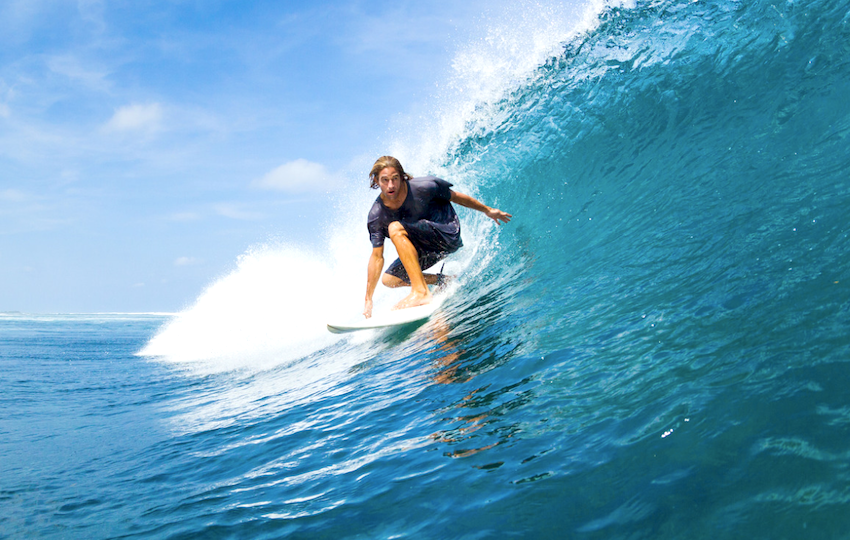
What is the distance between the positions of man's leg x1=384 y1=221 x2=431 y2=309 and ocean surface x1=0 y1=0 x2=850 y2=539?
439 millimetres

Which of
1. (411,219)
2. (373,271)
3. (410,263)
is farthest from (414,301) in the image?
(411,219)

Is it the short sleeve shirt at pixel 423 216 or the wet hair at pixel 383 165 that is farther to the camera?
the short sleeve shirt at pixel 423 216

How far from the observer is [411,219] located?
663cm

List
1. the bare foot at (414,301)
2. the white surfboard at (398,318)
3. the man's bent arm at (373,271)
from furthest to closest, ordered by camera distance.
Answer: the man's bent arm at (373,271) < the bare foot at (414,301) < the white surfboard at (398,318)

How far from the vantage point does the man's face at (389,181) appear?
605 centimetres

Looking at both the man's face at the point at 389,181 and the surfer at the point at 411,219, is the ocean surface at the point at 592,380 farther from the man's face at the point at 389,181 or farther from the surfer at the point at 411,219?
the man's face at the point at 389,181

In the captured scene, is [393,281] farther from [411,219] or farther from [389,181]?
[389,181]

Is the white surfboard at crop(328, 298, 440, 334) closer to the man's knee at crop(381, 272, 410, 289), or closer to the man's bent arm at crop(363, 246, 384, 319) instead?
the man's bent arm at crop(363, 246, 384, 319)

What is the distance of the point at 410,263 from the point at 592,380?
3537 millimetres

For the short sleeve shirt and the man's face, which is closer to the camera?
the man's face

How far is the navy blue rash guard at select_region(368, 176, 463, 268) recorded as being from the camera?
6.51 meters

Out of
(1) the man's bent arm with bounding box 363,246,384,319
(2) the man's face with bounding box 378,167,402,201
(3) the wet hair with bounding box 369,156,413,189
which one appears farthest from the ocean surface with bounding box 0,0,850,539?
(3) the wet hair with bounding box 369,156,413,189

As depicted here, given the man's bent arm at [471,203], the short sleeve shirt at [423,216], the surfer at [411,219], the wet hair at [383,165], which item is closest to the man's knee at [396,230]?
the surfer at [411,219]

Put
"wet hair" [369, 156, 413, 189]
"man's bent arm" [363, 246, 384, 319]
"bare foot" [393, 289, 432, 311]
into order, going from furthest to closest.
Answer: "man's bent arm" [363, 246, 384, 319], "bare foot" [393, 289, 432, 311], "wet hair" [369, 156, 413, 189]
